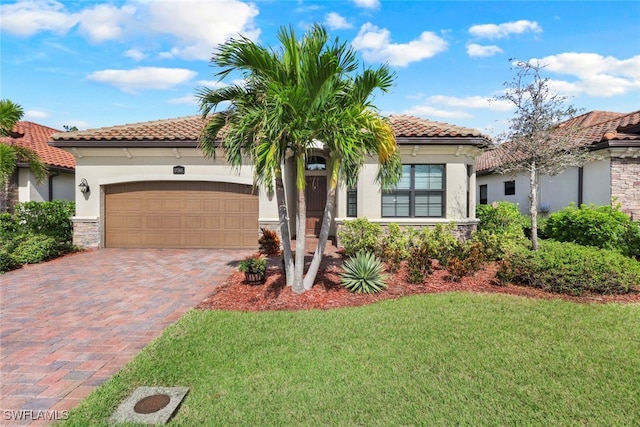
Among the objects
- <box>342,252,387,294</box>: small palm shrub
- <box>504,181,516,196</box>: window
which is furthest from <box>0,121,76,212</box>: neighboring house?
<box>504,181,516,196</box>: window

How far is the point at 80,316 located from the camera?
18.2ft

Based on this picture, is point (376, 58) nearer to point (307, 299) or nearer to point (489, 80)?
point (307, 299)

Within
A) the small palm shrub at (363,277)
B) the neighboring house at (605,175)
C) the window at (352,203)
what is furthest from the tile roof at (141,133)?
the neighboring house at (605,175)

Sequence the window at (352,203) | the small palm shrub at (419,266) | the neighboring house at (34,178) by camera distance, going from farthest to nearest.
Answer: the neighboring house at (34,178) < the window at (352,203) < the small palm shrub at (419,266)

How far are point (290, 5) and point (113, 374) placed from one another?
7573mm

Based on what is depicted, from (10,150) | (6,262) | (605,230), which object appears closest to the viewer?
(6,262)

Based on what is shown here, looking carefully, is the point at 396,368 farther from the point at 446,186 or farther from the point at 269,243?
the point at 446,186

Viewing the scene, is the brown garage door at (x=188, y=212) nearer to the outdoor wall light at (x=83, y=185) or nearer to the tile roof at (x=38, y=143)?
the outdoor wall light at (x=83, y=185)

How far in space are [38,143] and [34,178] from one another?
3.43 metres

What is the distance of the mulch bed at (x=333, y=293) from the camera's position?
6.14m

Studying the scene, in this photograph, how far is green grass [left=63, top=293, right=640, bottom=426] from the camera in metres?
3.02

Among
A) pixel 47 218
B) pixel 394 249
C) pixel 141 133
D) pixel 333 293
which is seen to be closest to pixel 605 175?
pixel 394 249

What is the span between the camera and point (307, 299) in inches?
248

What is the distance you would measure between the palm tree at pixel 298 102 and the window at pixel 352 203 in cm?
540
